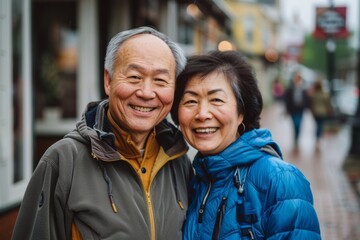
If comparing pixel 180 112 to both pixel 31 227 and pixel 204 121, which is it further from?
pixel 31 227

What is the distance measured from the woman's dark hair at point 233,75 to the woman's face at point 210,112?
3cm

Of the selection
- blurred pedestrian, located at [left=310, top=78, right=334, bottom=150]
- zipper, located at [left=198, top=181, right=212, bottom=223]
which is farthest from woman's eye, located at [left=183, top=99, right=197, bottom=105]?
blurred pedestrian, located at [left=310, top=78, right=334, bottom=150]

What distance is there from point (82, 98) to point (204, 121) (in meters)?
5.07

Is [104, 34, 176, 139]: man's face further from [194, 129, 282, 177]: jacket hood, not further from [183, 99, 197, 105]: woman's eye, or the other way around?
[194, 129, 282, 177]: jacket hood

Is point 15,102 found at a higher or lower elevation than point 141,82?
lower

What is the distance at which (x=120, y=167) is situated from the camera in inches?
88.0

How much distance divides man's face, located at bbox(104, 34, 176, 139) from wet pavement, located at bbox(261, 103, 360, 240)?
4149 mm

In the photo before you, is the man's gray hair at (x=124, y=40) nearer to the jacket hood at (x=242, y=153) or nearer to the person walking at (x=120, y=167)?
the person walking at (x=120, y=167)

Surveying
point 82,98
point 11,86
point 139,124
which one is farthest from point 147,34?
point 82,98

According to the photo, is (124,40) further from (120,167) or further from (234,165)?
(234,165)

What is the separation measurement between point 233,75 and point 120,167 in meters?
0.73

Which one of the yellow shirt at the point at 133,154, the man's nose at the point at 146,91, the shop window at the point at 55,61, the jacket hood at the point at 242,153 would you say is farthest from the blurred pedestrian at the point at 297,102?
the man's nose at the point at 146,91

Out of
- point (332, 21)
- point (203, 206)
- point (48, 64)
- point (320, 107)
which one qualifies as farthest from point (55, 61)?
point (332, 21)

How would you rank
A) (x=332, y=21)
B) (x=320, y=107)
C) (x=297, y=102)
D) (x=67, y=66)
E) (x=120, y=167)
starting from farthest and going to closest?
(x=320, y=107)
(x=332, y=21)
(x=297, y=102)
(x=67, y=66)
(x=120, y=167)
